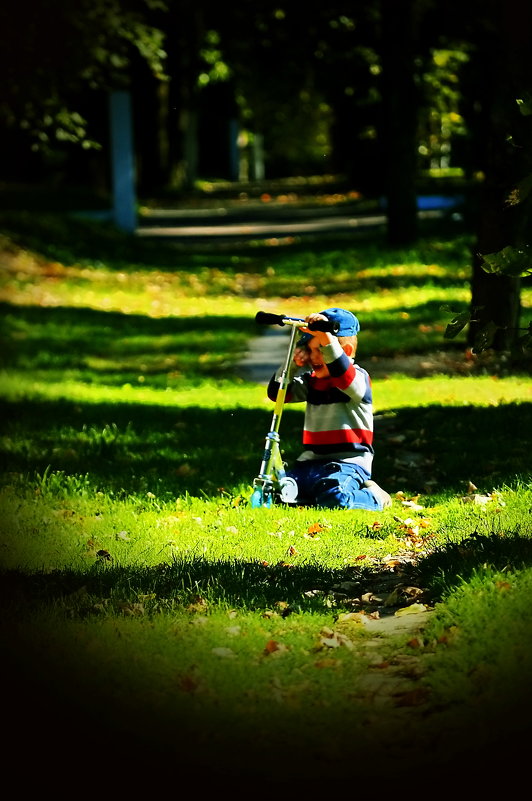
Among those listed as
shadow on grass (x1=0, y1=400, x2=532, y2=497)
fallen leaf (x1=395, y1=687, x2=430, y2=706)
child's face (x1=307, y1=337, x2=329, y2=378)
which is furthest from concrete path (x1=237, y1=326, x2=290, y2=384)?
fallen leaf (x1=395, y1=687, x2=430, y2=706)

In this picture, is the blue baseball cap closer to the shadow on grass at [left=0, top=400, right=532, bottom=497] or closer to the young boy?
the young boy

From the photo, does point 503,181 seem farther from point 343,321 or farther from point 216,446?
point 343,321

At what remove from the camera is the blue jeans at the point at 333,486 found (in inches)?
280

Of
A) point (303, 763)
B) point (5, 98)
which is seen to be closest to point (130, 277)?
point (5, 98)

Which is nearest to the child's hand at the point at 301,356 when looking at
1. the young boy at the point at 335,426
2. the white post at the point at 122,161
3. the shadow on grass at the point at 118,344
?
the young boy at the point at 335,426

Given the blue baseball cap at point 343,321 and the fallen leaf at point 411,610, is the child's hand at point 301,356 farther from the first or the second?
the fallen leaf at point 411,610

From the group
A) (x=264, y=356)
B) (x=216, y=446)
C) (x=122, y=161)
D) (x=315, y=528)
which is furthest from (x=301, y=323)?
(x=122, y=161)

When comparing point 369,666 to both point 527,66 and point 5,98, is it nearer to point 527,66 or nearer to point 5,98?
point 527,66

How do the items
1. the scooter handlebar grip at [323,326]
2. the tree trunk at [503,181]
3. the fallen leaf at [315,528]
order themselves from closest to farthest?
the scooter handlebar grip at [323,326], the fallen leaf at [315,528], the tree trunk at [503,181]

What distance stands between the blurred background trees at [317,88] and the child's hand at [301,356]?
97 cm

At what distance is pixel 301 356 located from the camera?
709 centimetres

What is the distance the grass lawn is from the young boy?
192 mm

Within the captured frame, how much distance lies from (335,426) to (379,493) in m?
0.47

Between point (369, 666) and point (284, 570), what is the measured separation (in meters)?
1.30
